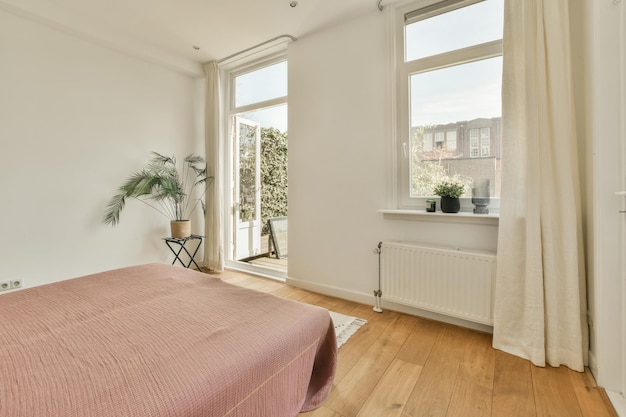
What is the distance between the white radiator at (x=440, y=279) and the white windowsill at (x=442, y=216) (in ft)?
0.77

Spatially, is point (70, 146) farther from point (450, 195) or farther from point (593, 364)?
point (593, 364)

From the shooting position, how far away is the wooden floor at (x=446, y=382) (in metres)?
1.38

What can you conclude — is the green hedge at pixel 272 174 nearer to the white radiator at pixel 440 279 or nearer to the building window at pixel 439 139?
the white radiator at pixel 440 279

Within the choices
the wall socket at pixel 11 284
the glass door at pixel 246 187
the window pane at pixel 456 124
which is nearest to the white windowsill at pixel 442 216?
the window pane at pixel 456 124

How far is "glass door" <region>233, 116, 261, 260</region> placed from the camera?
163 inches

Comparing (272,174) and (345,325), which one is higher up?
(272,174)

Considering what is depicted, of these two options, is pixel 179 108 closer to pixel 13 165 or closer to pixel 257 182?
pixel 257 182

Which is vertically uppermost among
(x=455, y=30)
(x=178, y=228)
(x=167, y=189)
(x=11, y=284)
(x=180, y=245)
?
(x=455, y=30)

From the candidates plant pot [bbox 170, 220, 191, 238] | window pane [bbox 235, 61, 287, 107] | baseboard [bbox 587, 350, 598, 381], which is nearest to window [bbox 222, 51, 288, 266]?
window pane [bbox 235, 61, 287, 107]

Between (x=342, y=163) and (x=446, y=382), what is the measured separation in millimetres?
1952

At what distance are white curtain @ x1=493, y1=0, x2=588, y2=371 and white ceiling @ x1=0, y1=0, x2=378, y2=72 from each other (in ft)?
4.78

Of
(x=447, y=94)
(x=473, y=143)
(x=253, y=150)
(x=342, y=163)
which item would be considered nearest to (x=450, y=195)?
(x=473, y=143)

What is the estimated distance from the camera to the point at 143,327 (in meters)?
1.08

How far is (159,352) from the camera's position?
36.0 inches
